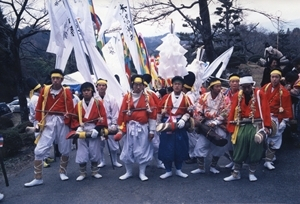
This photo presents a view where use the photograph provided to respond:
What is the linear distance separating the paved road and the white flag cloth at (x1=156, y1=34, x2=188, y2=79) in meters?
1.88

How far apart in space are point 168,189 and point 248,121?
1.68m

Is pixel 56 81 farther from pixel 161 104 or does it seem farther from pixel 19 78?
pixel 19 78

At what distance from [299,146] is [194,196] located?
11.6 ft

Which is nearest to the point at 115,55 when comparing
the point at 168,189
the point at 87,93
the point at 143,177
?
the point at 87,93

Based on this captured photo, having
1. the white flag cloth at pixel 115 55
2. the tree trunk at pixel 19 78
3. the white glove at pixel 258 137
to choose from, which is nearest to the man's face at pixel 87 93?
the white flag cloth at pixel 115 55

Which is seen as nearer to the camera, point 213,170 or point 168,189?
point 168,189

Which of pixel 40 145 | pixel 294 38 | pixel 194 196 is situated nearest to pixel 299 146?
pixel 194 196

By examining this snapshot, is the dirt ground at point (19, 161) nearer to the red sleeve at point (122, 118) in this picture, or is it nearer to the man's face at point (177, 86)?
the red sleeve at point (122, 118)

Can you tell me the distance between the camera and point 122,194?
5.20 metres

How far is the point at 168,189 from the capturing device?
17.4ft

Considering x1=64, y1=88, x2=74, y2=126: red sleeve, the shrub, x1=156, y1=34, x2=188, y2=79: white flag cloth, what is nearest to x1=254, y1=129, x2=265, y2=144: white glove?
x1=156, y1=34, x2=188, y2=79: white flag cloth

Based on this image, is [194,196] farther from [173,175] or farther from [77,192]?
[77,192]

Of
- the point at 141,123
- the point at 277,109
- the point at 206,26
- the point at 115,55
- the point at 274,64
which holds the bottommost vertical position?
the point at 141,123

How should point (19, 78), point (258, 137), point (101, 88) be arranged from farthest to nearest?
point (19, 78) → point (101, 88) → point (258, 137)
